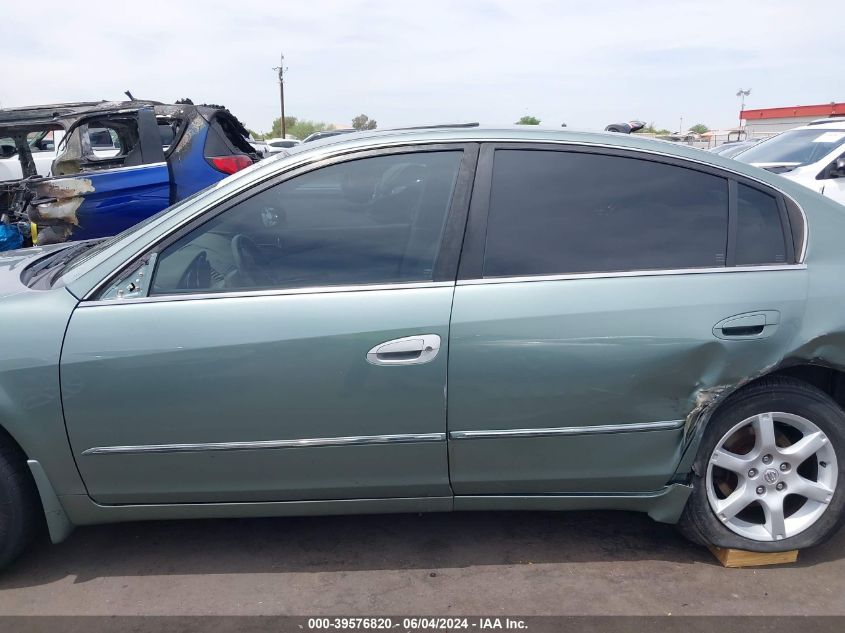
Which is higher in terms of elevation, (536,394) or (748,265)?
(748,265)

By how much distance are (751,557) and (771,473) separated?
0.35 m

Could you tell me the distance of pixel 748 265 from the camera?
2.67m

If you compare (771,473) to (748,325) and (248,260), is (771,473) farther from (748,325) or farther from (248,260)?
(248,260)

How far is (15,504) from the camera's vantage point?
2.60m

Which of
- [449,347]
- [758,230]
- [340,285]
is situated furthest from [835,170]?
[340,285]

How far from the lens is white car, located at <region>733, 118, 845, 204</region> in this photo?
24.9ft

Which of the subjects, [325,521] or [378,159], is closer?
[378,159]

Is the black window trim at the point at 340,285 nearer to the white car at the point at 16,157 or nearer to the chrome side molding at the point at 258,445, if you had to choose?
the chrome side molding at the point at 258,445

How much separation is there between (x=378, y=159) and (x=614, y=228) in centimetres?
92

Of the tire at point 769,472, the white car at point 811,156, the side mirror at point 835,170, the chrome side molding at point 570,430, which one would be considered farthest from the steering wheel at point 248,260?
the side mirror at point 835,170

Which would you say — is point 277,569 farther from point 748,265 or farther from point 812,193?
point 812,193

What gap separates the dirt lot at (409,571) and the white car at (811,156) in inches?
217

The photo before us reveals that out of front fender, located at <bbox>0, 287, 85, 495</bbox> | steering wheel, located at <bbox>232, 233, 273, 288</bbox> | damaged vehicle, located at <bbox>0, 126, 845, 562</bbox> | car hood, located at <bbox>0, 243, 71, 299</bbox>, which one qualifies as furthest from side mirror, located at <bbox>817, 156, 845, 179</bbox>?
front fender, located at <bbox>0, 287, 85, 495</bbox>
